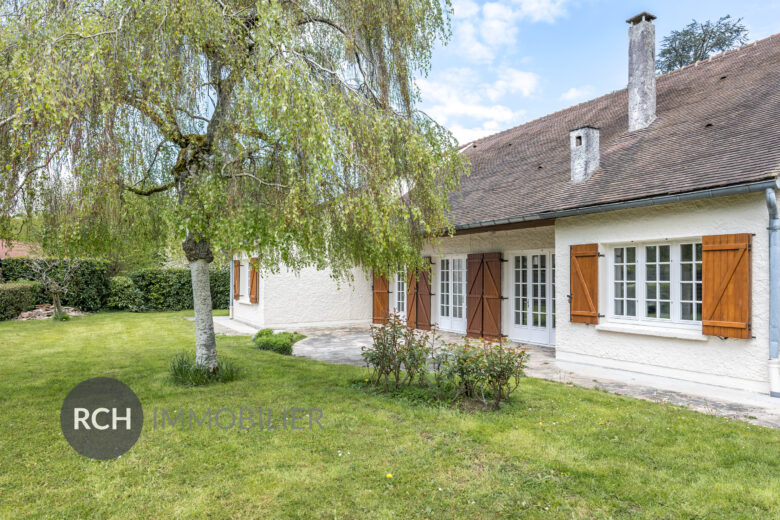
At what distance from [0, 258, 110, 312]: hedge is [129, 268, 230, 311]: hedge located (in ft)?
3.71

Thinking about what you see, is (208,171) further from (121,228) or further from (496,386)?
(496,386)

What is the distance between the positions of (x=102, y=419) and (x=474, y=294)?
7292 millimetres

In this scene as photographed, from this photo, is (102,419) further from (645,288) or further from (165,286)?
(165,286)

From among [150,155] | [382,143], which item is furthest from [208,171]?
[382,143]

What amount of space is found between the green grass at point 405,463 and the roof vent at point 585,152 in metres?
4.12

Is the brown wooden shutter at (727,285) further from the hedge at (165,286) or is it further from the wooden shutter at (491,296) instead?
the hedge at (165,286)

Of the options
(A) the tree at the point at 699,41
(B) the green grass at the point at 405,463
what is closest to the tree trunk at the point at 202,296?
(B) the green grass at the point at 405,463

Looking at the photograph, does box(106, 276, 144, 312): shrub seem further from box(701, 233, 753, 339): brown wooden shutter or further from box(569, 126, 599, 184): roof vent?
box(701, 233, 753, 339): brown wooden shutter

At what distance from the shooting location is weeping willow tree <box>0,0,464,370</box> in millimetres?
4199

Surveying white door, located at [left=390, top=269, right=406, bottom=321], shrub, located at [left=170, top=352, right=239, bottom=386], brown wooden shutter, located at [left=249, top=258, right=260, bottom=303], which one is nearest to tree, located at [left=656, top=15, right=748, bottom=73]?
white door, located at [left=390, top=269, right=406, bottom=321]

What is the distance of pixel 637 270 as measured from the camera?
7.15 metres

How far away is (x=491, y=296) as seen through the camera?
1010 cm

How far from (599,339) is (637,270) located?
Answer: 1197 mm

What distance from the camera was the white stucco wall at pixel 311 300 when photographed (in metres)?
13.3
